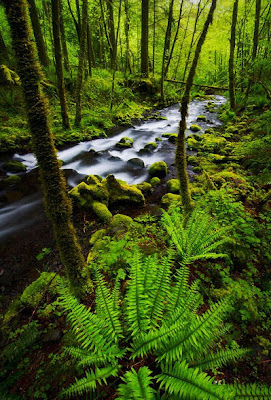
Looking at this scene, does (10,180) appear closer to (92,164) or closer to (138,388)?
(92,164)

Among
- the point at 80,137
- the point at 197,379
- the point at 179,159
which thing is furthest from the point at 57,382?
the point at 80,137

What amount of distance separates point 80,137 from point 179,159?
732 cm

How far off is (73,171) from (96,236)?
158 inches

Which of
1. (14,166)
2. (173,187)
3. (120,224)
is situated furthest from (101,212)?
(14,166)

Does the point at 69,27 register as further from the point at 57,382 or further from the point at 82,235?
the point at 57,382

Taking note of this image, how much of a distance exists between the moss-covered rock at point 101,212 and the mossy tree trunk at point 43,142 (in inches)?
97.4

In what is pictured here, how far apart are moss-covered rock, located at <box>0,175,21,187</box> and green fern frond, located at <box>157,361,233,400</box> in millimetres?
6908

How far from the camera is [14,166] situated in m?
7.08

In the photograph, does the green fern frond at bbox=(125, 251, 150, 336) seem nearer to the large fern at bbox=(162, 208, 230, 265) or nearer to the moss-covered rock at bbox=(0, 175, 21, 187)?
the large fern at bbox=(162, 208, 230, 265)

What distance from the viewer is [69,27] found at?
61.9ft

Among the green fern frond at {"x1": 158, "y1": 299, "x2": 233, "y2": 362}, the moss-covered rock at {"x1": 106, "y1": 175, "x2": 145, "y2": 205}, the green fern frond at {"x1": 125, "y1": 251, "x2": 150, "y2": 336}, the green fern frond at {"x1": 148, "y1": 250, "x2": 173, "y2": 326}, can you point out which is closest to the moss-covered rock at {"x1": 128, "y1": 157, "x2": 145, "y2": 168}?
the moss-covered rock at {"x1": 106, "y1": 175, "x2": 145, "y2": 205}

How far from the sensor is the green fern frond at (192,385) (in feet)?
4.00

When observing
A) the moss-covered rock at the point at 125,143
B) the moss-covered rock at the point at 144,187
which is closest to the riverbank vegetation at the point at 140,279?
the moss-covered rock at the point at 144,187

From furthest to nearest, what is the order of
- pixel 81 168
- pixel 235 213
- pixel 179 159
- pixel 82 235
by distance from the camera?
pixel 81 168 < pixel 82 235 < pixel 235 213 < pixel 179 159
